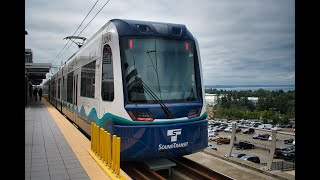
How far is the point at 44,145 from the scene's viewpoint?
927 cm

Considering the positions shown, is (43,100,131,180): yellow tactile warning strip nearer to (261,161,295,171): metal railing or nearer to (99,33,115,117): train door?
(99,33,115,117): train door

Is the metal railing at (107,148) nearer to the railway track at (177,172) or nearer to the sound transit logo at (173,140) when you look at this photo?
the railway track at (177,172)

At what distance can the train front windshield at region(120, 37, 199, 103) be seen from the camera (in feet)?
22.3

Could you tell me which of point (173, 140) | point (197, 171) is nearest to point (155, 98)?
point (173, 140)

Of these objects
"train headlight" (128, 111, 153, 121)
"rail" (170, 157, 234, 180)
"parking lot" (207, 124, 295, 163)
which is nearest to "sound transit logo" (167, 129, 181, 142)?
"train headlight" (128, 111, 153, 121)

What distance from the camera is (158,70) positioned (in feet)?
22.9

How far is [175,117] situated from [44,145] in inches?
185

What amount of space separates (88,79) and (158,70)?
10.2ft

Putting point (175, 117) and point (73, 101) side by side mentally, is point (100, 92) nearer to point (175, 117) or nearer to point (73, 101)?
point (175, 117)

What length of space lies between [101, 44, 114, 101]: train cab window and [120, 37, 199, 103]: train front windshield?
1.51ft

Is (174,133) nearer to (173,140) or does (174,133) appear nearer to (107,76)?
(173,140)
